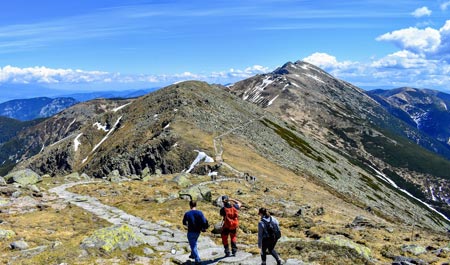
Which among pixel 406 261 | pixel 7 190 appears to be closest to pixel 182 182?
pixel 7 190

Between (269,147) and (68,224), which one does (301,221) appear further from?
(269,147)

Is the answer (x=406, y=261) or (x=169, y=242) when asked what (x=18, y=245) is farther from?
(x=406, y=261)

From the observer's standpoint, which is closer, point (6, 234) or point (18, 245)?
point (18, 245)

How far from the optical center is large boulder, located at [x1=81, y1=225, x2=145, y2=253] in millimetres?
20047

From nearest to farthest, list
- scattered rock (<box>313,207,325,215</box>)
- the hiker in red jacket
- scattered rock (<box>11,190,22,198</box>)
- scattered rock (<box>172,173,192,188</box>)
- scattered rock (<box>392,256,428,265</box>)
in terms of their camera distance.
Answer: the hiker in red jacket < scattered rock (<box>392,256,428,265</box>) < scattered rock (<box>11,190,22,198</box>) < scattered rock (<box>313,207,325,215</box>) < scattered rock (<box>172,173,192,188</box>)

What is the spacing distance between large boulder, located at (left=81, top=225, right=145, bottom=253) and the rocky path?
4.83ft

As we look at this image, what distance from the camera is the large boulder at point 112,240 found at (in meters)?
20.0

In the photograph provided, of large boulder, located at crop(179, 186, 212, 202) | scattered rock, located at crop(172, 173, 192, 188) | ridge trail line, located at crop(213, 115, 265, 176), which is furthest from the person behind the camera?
ridge trail line, located at crop(213, 115, 265, 176)

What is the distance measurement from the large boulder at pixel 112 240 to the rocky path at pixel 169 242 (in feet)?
4.83

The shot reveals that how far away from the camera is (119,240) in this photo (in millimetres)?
20844

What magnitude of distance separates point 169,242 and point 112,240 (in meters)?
4.36

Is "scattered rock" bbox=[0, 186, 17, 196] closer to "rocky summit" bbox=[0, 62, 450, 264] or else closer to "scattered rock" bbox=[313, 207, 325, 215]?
"rocky summit" bbox=[0, 62, 450, 264]

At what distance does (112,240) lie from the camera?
2058 centimetres

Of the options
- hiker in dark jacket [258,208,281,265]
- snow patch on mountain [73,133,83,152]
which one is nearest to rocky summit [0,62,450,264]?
hiker in dark jacket [258,208,281,265]
